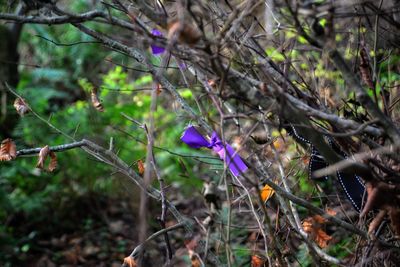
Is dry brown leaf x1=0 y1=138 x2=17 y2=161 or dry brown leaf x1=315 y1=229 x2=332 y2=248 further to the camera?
dry brown leaf x1=0 y1=138 x2=17 y2=161

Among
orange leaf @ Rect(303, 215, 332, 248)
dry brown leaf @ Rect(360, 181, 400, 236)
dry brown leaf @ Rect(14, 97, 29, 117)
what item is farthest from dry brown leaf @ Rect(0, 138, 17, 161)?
dry brown leaf @ Rect(360, 181, 400, 236)

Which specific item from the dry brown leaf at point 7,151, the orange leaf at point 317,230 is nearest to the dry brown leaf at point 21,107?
the dry brown leaf at point 7,151

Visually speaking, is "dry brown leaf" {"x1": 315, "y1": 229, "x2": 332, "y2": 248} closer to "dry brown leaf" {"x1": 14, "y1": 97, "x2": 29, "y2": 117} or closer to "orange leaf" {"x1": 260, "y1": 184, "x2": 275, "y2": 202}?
"orange leaf" {"x1": 260, "y1": 184, "x2": 275, "y2": 202}

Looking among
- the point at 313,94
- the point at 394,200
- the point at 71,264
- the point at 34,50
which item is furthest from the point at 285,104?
the point at 34,50

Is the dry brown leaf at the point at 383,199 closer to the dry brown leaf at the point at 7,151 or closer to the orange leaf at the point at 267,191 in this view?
the orange leaf at the point at 267,191

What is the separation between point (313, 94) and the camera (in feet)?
6.86

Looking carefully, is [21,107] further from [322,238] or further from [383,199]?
[383,199]

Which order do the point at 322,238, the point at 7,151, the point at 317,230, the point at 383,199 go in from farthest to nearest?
the point at 7,151 → the point at 322,238 → the point at 317,230 → the point at 383,199

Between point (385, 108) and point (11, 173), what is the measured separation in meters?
3.51

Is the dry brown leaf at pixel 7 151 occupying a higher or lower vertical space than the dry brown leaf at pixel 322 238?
higher

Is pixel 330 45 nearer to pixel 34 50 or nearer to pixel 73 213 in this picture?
pixel 73 213

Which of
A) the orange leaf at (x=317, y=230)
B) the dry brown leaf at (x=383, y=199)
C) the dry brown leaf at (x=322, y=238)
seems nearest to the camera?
the dry brown leaf at (x=383, y=199)

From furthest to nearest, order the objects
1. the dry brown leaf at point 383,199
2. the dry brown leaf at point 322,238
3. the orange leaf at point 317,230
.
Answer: the dry brown leaf at point 322,238, the orange leaf at point 317,230, the dry brown leaf at point 383,199

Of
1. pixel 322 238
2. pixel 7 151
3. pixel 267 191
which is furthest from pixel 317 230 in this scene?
pixel 7 151
